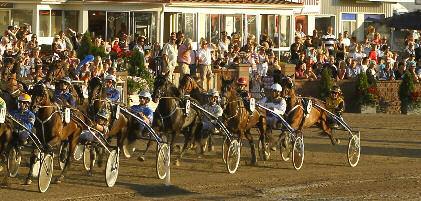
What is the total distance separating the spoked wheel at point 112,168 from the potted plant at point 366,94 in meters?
16.0

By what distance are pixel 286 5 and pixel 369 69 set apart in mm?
5310

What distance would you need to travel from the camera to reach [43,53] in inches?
1176

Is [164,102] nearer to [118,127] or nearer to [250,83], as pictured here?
[118,127]

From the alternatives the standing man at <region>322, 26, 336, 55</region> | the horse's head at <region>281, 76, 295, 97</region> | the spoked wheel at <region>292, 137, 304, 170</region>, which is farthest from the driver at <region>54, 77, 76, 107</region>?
the standing man at <region>322, 26, 336, 55</region>

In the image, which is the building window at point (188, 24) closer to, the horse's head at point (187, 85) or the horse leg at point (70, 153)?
the horse's head at point (187, 85)

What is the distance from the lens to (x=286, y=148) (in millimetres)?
23328

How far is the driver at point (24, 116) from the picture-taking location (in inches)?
733

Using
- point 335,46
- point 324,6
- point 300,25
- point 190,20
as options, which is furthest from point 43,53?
point 324,6

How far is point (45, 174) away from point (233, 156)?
4106 mm

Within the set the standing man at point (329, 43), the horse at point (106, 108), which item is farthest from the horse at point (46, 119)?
the standing man at point (329, 43)

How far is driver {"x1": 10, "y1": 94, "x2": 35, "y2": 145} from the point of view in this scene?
61.1ft

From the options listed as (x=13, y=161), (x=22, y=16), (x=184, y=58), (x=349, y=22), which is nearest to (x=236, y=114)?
(x=13, y=161)

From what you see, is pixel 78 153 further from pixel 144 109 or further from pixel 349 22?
pixel 349 22

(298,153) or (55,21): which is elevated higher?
(55,21)
